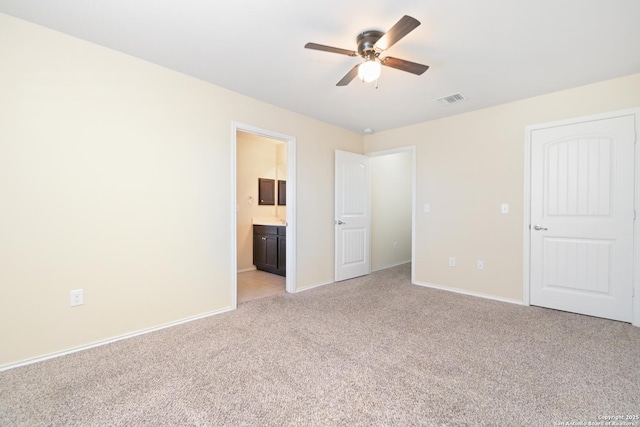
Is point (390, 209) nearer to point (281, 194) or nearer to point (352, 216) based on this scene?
point (352, 216)

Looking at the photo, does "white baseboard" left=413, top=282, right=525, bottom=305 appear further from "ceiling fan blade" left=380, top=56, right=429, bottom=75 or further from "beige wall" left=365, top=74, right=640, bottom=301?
"ceiling fan blade" left=380, top=56, right=429, bottom=75

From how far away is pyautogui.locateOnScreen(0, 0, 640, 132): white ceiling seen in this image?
5.97 ft

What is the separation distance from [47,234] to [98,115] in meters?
0.98

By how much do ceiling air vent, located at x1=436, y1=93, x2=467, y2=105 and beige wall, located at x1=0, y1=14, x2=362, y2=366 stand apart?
2227 millimetres

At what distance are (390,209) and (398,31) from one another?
3.90 metres

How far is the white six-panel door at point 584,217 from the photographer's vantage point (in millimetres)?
2771

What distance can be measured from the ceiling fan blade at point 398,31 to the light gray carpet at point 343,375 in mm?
2167

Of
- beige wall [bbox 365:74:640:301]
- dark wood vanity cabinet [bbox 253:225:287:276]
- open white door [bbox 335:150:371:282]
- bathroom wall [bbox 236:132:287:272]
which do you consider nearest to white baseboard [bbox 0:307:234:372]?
dark wood vanity cabinet [bbox 253:225:287:276]

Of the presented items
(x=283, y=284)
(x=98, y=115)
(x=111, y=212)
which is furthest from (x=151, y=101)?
(x=283, y=284)

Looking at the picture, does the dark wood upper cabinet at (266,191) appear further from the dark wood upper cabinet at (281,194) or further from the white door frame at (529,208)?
the white door frame at (529,208)

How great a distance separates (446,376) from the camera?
1846mm

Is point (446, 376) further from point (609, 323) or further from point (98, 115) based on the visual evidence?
point (98, 115)

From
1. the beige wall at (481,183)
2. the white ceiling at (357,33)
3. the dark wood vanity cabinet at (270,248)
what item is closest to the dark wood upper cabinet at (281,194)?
the dark wood vanity cabinet at (270,248)

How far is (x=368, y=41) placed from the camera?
204cm
